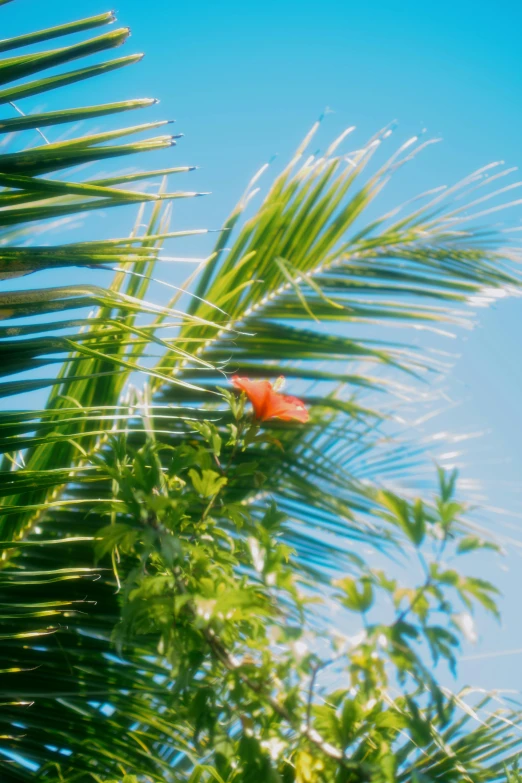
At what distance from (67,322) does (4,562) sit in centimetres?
53

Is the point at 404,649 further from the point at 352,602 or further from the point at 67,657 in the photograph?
the point at 67,657

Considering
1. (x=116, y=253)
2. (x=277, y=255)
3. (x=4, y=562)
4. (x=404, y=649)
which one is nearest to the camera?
(x=404, y=649)

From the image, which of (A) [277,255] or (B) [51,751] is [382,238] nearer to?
(A) [277,255]

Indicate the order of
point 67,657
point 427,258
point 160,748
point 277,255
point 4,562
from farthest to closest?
point 427,258 → point 277,255 → point 160,748 → point 4,562 → point 67,657

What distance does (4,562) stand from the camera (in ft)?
3.55

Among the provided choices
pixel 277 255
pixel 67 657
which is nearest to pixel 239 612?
pixel 67 657

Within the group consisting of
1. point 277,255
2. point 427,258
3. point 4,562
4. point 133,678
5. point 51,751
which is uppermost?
point 427,258

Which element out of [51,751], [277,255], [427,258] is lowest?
[51,751]

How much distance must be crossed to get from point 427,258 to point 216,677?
125 cm

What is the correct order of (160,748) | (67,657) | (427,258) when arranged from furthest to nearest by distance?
1. (427,258)
2. (160,748)
3. (67,657)

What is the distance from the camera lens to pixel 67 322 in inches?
29.7

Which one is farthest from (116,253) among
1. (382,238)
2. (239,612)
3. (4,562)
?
(382,238)

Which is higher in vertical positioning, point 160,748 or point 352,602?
point 352,602

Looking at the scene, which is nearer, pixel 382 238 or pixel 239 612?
pixel 239 612
